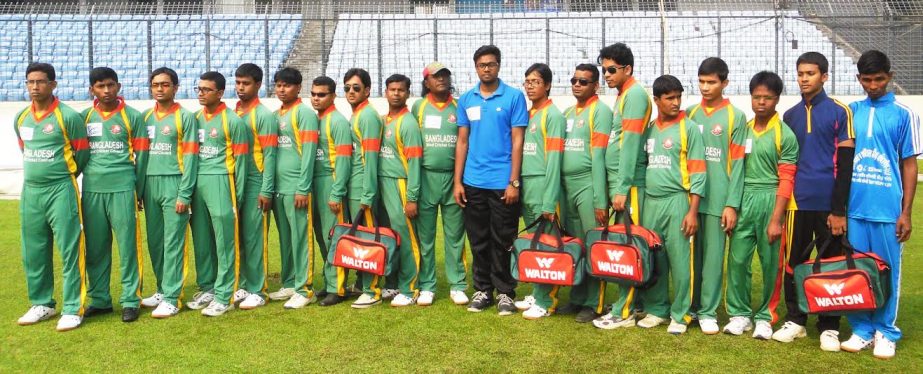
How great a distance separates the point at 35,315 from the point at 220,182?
165cm

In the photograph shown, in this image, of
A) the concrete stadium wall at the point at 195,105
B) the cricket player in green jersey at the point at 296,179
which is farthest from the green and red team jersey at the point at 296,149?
the concrete stadium wall at the point at 195,105

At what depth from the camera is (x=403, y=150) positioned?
6.06 metres

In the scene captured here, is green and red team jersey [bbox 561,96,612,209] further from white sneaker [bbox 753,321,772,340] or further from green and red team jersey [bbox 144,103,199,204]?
green and red team jersey [bbox 144,103,199,204]

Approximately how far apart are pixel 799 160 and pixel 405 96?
114 inches

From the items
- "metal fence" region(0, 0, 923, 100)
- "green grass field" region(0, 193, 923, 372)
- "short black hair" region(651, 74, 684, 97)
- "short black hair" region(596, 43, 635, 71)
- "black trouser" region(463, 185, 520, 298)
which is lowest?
"green grass field" region(0, 193, 923, 372)

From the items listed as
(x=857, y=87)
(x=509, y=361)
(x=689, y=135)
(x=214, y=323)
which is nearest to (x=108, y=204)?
(x=214, y=323)

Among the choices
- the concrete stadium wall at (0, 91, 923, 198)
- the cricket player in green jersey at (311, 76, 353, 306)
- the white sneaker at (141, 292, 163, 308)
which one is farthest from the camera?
the concrete stadium wall at (0, 91, 923, 198)

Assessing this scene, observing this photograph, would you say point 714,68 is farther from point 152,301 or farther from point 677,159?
A: point 152,301

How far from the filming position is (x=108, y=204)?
580 cm

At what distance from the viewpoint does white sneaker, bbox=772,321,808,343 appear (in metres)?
5.01

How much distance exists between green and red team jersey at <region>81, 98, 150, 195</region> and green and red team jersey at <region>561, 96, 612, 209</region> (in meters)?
3.29

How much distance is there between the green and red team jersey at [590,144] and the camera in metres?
5.40

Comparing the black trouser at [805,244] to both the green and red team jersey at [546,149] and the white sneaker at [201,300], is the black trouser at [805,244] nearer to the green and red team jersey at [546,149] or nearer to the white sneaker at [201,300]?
the green and red team jersey at [546,149]

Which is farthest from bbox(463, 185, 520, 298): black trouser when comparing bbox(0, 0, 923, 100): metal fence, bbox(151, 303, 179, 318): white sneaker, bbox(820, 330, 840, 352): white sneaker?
bbox(0, 0, 923, 100): metal fence
